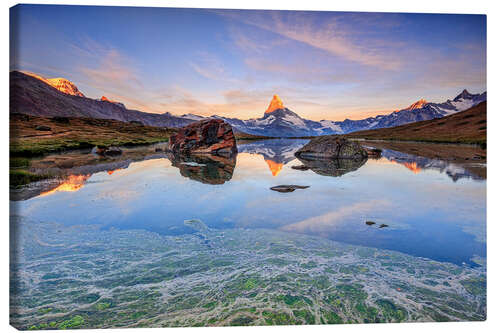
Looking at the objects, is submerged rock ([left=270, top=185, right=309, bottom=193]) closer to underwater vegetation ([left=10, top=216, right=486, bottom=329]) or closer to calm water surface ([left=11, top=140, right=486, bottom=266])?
calm water surface ([left=11, top=140, right=486, bottom=266])

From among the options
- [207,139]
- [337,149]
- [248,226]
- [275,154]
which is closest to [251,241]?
[248,226]

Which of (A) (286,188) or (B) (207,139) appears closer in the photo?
(A) (286,188)

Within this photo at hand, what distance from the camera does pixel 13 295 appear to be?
5.66 meters

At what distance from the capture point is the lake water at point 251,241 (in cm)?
488

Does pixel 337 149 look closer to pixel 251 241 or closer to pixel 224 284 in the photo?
pixel 251 241

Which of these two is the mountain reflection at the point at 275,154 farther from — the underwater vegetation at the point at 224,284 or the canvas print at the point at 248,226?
the underwater vegetation at the point at 224,284

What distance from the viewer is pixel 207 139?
37750 mm

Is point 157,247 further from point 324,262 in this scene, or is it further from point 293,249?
point 324,262

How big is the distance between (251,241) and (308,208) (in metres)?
3.65

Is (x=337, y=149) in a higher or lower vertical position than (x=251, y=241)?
higher

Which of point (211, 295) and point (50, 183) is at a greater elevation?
point (50, 183)

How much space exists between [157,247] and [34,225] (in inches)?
187

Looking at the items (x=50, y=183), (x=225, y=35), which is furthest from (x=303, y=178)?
(x=50, y=183)
